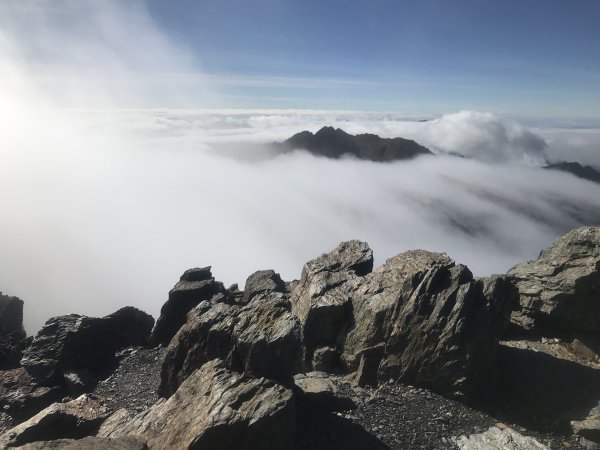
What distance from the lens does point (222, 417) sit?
15.8 m

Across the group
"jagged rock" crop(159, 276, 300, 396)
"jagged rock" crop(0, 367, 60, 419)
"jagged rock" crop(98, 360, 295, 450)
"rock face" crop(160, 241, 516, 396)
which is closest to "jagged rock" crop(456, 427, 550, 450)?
"rock face" crop(160, 241, 516, 396)

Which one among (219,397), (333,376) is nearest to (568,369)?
(333,376)

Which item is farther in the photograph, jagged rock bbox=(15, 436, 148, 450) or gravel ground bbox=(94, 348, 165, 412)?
gravel ground bbox=(94, 348, 165, 412)

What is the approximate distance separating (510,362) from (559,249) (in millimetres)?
12503

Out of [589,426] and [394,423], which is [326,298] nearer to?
[394,423]

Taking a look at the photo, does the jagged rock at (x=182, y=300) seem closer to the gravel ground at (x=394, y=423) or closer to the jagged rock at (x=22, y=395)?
the jagged rock at (x=22, y=395)

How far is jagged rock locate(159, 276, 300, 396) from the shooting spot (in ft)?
63.9

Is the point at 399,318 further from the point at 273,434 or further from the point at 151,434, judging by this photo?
the point at 151,434

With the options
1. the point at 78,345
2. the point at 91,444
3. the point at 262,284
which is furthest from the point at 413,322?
the point at 78,345

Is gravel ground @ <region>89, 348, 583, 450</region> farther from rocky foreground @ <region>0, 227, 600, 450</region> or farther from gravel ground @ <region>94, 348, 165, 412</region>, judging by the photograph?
gravel ground @ <region>94, 348, 165, 412</region>

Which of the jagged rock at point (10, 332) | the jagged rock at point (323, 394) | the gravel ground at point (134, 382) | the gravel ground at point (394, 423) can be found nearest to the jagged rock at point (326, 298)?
the jagged rock at point (323, 394)

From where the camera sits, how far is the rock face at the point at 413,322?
73.4ft

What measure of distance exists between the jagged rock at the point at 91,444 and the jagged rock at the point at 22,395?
16.8 meters

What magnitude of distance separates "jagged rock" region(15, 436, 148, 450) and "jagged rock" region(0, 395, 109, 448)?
6.12m
